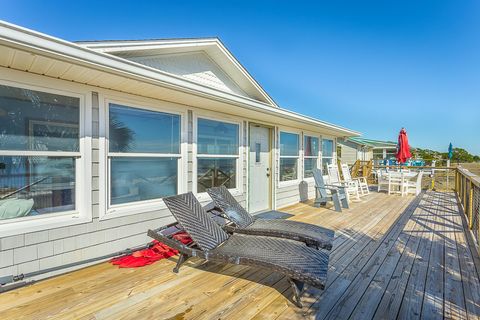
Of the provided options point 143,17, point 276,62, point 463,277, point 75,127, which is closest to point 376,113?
point 276,62

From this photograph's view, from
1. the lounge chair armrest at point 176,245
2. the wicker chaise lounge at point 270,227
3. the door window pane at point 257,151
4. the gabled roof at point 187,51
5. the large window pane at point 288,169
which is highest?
the gabled roof at point 187,51

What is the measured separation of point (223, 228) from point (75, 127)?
2208 mm

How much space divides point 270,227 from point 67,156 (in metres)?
2.58

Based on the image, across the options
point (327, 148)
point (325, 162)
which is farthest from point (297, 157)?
point (327, 148)

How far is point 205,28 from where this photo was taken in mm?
10188

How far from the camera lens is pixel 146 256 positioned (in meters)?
3.36

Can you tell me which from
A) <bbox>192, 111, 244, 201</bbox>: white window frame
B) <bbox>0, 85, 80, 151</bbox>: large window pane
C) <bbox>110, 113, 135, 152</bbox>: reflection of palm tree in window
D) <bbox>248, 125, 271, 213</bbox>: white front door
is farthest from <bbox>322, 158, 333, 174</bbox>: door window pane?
<bbox>0, 85, 80, 151</bbox>: large window pane

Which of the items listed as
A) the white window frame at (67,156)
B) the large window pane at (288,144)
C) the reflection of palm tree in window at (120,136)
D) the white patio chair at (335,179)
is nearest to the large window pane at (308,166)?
the white patio chair at (335,179)

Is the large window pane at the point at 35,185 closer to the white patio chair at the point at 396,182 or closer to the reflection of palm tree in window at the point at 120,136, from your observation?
the reflection of palm tree in window at the point at 120,136

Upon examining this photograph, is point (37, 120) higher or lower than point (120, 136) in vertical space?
higher

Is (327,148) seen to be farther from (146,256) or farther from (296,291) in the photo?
(296,291)

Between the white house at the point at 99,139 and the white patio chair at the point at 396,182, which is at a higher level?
the white house at the point at 99,139

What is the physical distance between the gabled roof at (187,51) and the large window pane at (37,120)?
84 cm

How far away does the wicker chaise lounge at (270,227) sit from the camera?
2943 millimetres
